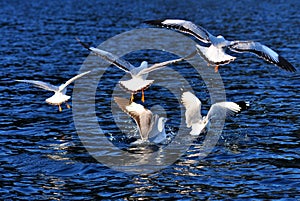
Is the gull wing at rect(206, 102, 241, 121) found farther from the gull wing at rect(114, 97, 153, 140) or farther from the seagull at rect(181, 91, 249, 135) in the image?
the gull wing at rect(114, 97, 153, 140)

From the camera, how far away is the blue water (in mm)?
14109

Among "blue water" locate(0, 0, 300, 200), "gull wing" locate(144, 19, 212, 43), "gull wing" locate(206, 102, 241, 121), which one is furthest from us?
"gull wing" locate(144, 19, 212, 43)

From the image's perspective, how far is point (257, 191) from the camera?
13.8 meters

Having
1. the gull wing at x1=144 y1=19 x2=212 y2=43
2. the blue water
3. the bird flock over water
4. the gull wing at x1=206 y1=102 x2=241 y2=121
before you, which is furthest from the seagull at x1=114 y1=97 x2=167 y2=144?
the gull wing at x1=144 y1=19 x2=212 y2=43

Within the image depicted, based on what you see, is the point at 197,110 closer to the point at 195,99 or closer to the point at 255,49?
the point at 195,99

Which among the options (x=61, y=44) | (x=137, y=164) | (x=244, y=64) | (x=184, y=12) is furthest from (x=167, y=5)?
(x=137, y=164)

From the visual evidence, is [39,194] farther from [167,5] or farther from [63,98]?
[167,5]

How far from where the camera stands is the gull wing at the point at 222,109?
59.1 ft

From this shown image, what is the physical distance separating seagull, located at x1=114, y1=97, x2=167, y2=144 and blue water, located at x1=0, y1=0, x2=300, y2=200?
1.03 m

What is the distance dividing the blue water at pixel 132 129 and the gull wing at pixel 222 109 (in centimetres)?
69

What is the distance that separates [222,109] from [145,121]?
2.46 meters

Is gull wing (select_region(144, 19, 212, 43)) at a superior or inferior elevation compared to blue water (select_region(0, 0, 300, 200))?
superior

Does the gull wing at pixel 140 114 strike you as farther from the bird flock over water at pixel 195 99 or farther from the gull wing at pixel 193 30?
the gull wing at pixel 193 30

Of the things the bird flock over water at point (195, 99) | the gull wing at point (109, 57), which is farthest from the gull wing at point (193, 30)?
the gull wing at point (109, 57)
